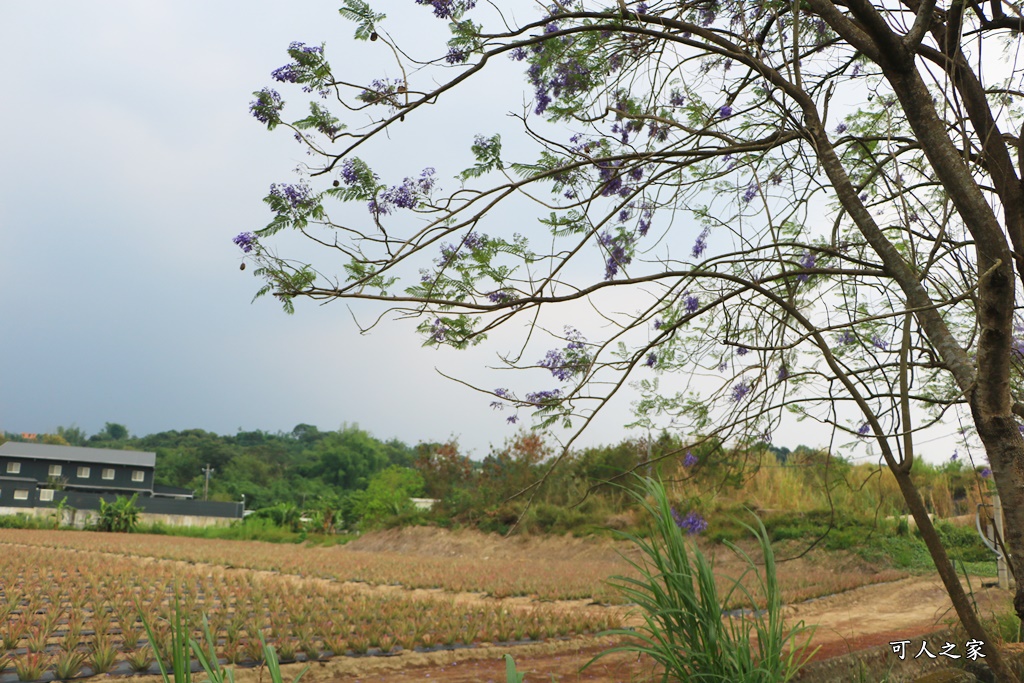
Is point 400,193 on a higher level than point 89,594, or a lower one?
higher

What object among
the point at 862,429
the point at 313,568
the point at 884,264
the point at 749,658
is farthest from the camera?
the point at 313,568

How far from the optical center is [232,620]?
6082 millimetres

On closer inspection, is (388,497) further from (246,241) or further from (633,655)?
(246,241)

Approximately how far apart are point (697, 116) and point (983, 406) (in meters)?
2.29

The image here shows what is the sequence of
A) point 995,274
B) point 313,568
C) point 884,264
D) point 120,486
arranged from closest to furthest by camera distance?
point 995,274 → point 884,264 → point 313,568 → point 120,486

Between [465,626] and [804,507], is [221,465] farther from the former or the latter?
[465,626]

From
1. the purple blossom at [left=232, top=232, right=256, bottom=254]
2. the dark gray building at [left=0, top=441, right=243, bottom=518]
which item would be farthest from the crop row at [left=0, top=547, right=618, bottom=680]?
the dark gray building at [left=0, top=441, right=243, bottom=518]

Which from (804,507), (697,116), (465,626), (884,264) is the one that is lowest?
(465,626)

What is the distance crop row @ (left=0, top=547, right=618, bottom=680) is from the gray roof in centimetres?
3345

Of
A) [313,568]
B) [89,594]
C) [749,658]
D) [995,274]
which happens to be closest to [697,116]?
[995,274]

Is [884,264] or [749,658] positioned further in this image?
[884,264]

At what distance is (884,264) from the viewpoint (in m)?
3.27

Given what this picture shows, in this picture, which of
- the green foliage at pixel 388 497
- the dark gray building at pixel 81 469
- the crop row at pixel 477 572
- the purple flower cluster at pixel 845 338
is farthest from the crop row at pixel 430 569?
the dark gray building at pixel 81 469

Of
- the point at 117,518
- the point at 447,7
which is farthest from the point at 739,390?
the point at 117,518
